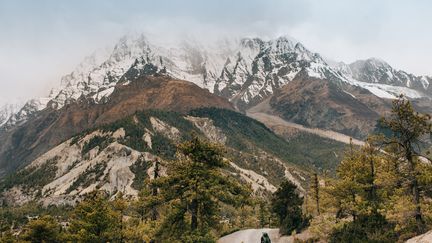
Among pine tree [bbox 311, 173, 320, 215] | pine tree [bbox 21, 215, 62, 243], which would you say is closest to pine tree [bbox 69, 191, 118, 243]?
pine tree [bbox 21, 215, 62, 243]

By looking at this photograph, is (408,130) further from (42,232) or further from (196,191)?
(42,232)

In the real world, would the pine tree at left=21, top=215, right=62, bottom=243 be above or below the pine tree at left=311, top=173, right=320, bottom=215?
below

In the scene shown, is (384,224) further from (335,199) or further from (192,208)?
(192,208)

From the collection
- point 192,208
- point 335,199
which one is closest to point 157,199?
point 192,208

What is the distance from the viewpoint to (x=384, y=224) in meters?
37.6

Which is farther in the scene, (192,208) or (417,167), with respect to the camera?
(192,208)

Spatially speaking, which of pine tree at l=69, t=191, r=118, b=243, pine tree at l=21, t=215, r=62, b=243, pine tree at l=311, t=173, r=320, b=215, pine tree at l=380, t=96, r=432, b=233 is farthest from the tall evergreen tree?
pine tree at l=311, t=173, r=320, b=215

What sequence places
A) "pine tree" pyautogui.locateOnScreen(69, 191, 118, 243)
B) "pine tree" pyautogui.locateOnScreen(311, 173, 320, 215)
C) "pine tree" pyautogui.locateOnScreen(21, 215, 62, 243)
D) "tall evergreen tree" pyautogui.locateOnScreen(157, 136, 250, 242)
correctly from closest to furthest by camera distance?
1. "tall evergreen tree" pyautogui.locateOnScreen(157, 136, 250, 242)
2. "pine tree" pyautogui.locateOnScreen(69, 191, 118, 243)
3. "pine tree" pyautogui.locateOnScreen(21, 215, 62, 243)
4. "pine tree" pyautogui.locateOnScreen(311, 173, 320, 215)

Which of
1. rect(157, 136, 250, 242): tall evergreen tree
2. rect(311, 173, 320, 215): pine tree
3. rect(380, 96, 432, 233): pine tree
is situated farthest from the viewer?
rect(311, 173, 320, 215): pine tree

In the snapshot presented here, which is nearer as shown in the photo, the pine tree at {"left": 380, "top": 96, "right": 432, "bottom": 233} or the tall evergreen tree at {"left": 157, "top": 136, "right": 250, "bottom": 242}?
the pine tree at {"left": 380, "top": 96, "right": 432, "bottom": 233}

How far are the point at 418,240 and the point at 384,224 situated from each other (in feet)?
27.7

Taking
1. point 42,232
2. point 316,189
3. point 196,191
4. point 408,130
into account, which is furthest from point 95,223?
point 316,189

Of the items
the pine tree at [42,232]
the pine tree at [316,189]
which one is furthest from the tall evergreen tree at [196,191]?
the pine tree at [316,189]

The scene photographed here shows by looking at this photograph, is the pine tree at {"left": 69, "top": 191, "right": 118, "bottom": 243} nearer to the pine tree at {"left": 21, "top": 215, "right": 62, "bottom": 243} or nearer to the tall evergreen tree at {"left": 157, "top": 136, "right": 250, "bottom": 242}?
the pine tree at {"left": 21, "top": 215, "right": 62, "bottom": 243}
